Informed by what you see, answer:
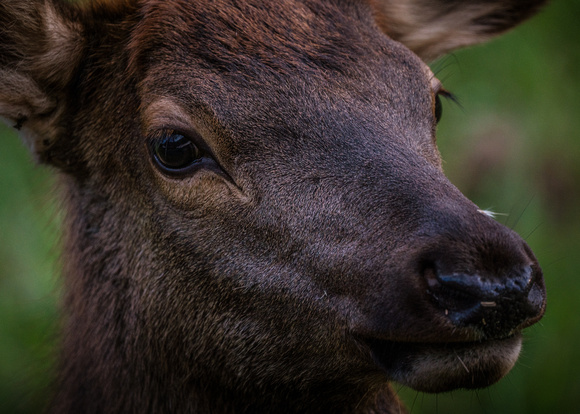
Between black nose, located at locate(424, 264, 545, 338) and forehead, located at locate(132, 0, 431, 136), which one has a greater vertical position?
forehead, located at locate(132, 0, 431, 136)

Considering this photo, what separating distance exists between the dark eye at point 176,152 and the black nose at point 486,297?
5.20 feet

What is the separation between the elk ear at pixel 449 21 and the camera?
224 inches

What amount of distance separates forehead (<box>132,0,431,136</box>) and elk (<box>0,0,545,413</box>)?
0.04 feet

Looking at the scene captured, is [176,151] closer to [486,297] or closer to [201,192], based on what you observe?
[201,192]

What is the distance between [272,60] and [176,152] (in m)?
0.76

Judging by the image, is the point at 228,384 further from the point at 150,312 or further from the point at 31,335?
the point at 31,335

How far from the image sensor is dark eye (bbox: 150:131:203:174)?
418 cm

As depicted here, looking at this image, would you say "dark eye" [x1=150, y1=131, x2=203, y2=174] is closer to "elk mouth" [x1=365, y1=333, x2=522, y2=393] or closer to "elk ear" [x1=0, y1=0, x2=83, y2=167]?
"elk ear" [x1=0, y1=0, x2=83, y2=167]

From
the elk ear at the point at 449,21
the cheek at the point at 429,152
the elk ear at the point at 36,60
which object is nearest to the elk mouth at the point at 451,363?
the cheek at the point at 429,152

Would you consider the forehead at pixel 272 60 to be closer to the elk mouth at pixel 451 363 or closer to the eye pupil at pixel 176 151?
the eye pupil at pixel 176 151

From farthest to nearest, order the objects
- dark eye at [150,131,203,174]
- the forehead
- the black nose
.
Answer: dark eye at [150,131,203,174] → the forehead → the black nose

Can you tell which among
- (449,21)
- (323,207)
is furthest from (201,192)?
(449,21)

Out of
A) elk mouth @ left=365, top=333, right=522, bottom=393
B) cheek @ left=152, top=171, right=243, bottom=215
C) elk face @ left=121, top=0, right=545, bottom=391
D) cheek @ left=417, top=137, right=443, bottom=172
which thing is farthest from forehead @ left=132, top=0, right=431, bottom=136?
elk mouth @ left=365, top=333, right=522, bottom=393

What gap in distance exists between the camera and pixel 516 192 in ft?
28.4
